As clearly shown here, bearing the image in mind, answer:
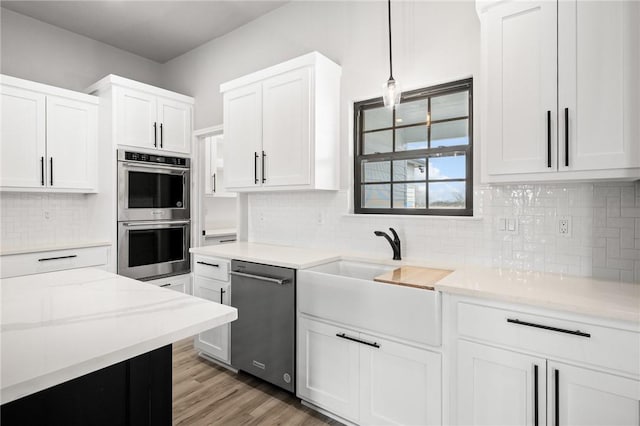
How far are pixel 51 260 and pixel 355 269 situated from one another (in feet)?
8.88

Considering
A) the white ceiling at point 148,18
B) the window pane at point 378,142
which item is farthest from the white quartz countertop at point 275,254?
the white ceiling at point 148,18

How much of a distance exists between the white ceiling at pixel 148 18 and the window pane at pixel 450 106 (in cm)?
179

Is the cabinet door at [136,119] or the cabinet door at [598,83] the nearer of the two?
the cabinet door at [598,83]

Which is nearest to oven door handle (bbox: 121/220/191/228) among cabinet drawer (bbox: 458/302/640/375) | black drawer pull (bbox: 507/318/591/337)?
cabinet drawer (bbox: 458/302/640/375)

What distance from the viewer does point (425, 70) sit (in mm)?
2445

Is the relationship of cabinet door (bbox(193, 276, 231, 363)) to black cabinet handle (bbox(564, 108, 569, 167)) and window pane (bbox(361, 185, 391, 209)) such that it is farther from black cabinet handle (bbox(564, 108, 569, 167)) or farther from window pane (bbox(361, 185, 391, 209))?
black cabinet handle (bbox(564, 108, 569, 167))

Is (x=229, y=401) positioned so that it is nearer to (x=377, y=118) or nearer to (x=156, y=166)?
(x=377, y=118)

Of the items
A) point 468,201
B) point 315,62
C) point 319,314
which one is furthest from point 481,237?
point 315,62

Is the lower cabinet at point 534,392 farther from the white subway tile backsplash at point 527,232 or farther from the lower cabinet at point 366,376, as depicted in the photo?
the white subway tile backsplash at point 527,232

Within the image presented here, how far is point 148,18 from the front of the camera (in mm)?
3436

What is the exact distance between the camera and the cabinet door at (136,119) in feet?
11.2

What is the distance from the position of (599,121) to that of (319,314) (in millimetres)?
1725

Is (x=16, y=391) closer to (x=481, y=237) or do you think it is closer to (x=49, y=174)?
(x=481, y=237)

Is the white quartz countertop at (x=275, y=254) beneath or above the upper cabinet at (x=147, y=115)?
beneath
